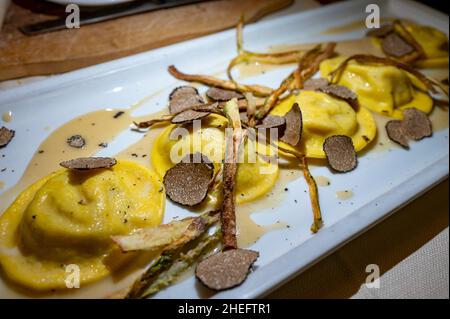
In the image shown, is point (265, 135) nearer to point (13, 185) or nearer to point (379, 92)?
point (379, 92)

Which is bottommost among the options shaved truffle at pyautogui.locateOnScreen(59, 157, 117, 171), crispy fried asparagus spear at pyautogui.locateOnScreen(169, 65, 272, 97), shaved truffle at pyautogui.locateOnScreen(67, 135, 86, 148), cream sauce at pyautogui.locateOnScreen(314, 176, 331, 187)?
cream sauce at pyautogui.locateOnScreen(314, 176, 331, 187)

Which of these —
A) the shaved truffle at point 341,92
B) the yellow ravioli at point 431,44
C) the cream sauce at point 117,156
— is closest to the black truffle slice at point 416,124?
the cream sauce at point 117,156

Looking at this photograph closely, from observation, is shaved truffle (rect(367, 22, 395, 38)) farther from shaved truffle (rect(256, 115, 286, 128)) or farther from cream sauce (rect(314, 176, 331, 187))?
cream sauce (rect(314, 176, 331, 187))

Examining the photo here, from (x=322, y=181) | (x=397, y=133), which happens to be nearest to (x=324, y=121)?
(x=322, y=181)

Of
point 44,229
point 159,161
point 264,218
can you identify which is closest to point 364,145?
point 264,218

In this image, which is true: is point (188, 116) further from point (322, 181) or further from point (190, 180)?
point (322, 181)

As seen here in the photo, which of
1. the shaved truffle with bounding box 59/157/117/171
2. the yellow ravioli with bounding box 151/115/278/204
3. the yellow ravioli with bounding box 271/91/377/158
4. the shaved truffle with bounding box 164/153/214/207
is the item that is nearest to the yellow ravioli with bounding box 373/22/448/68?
the yellow ravioli with bounding box 271/91/377/158

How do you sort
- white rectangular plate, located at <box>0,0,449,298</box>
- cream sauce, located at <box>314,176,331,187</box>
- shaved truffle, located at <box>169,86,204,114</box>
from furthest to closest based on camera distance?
shaved truffle, located at <box>169,86,204,114</box> → cream sauce, located at <box>314,176,331,187</box> → white rectangular plate, located at <box>0,0,449,298</box>

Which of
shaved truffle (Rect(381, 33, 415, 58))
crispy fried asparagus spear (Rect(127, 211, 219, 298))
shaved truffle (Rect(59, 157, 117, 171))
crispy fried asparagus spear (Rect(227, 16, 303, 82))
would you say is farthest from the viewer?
shaved truffle (Rect(381, 33, 415, 58))
